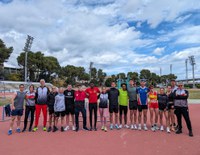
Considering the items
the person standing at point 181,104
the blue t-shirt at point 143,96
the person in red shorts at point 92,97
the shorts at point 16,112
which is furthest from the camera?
the person in red shorts at point 92,97

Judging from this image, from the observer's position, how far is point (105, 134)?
6270 millimetres

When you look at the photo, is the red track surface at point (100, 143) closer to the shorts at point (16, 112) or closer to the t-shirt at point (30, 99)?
the shorts at point (16, 112)

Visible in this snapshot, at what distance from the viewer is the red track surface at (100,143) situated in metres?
4.69

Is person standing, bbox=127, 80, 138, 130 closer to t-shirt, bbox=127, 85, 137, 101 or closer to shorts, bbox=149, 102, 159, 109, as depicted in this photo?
t-shirt, bbox=127, 85, 137, 101

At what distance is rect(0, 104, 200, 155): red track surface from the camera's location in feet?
15.4

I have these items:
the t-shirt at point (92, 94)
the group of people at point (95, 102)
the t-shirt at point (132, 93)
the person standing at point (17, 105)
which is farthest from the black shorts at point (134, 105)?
the person standing at point (17, 105)

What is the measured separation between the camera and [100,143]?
5.33 meters

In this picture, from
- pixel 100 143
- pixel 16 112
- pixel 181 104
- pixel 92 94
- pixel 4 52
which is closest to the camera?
pixel 100 143

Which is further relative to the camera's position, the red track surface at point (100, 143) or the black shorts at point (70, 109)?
the black shorts at point (70, 109)

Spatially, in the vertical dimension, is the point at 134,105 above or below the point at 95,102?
below

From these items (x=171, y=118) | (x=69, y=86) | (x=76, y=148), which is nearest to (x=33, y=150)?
(x=76, y=148)

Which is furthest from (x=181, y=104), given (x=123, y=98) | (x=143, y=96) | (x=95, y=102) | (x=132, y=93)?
(x=95, y=102)

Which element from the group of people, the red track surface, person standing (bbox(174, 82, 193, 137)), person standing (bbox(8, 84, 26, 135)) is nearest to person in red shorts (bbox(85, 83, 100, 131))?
the group of people

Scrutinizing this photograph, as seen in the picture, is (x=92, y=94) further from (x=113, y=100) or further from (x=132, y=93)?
(x=132, y=93)
